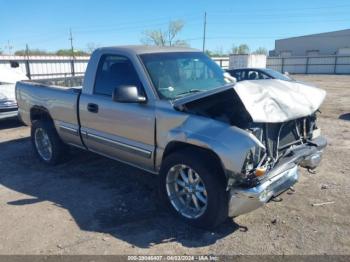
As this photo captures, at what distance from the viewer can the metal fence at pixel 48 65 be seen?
55.5 feet

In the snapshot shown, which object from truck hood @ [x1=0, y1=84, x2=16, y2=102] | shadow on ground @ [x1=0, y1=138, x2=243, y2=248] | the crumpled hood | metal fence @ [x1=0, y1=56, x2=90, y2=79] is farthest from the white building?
the crumpled hood

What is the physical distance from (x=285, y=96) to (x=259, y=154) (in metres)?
0.86

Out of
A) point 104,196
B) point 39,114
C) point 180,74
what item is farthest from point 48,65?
point 180,74

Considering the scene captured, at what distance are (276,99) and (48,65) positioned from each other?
16975 millimetres

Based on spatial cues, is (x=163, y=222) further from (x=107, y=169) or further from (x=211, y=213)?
(x=107, y=169)

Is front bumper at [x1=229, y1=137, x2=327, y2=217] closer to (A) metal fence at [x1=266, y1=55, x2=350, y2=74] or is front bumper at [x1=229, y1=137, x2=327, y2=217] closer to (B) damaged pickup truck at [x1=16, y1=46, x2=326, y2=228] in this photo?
(B) damaged pickup truck at [x1=16, y1=46, x2=326, y2=228]

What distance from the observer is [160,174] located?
3.90 m

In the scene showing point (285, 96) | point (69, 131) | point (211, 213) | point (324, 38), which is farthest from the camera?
point (324, 38)

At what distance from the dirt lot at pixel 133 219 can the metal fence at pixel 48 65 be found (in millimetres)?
12040

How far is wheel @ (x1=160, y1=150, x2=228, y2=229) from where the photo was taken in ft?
11.2

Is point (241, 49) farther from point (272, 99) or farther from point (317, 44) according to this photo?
point (272, 99)

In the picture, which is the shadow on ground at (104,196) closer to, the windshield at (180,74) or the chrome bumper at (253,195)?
the chrome bumper at (253,195)

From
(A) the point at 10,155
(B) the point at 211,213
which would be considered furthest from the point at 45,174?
(B) the point at 211,213

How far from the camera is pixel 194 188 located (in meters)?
3.71
